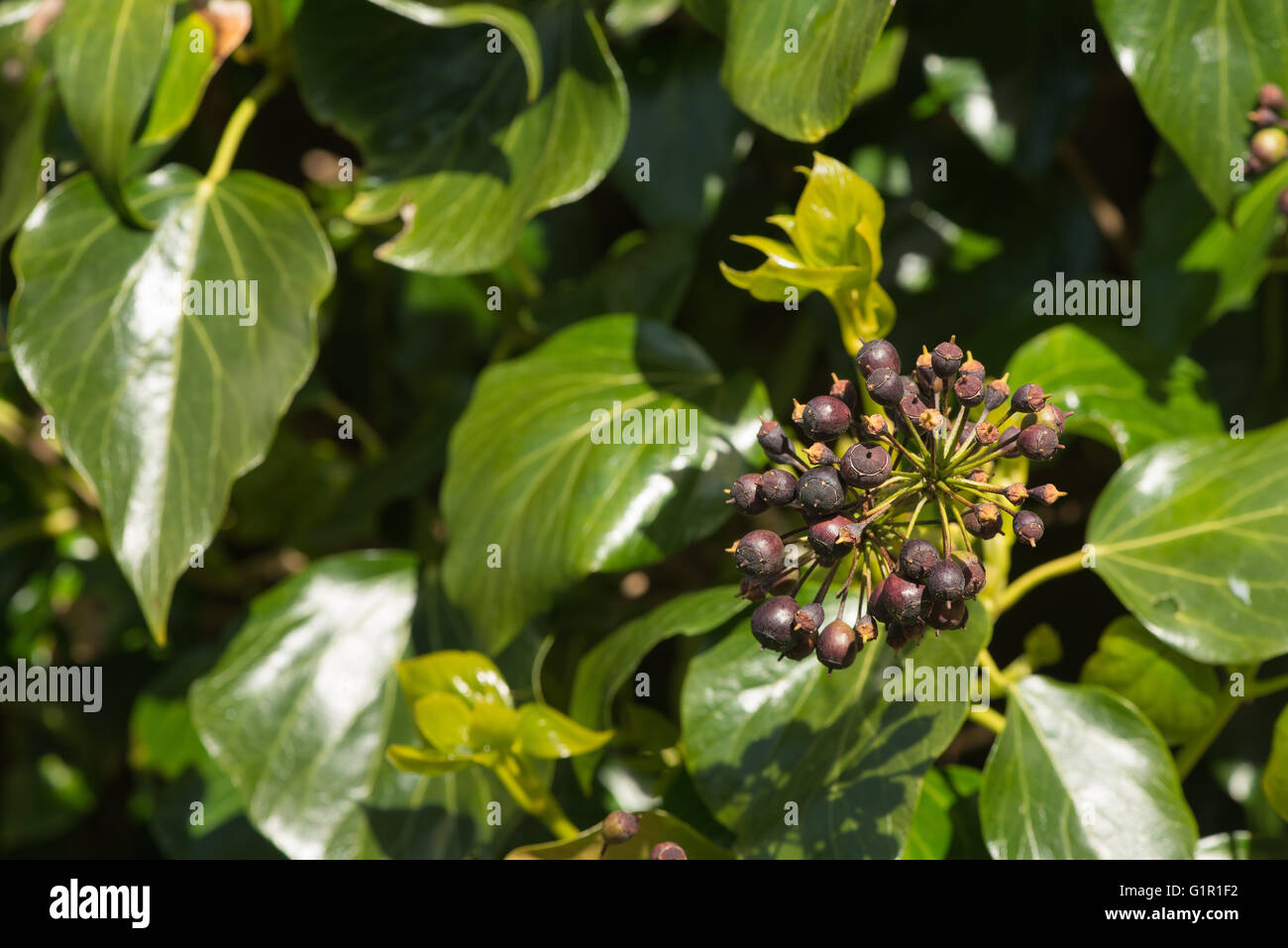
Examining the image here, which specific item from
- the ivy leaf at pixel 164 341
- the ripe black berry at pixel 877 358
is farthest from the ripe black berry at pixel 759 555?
the ivy leaf at pixel 164 341

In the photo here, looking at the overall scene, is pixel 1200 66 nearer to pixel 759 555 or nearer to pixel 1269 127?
pixel 1269 127

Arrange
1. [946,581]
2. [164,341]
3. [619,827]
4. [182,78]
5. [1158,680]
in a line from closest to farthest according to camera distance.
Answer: [946,581]
[619,827]
[1158,680]
[164,341]
[182,78]

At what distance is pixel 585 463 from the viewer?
0.94 metres

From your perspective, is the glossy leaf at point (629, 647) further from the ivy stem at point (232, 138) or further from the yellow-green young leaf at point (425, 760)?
the ivy stem at point (232, 138)

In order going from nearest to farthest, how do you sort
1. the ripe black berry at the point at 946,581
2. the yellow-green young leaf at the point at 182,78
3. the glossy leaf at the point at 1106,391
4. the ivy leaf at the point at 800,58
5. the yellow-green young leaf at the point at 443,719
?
the ripe black berry at the point at 946,581 < the ivy leaf at the point at 800,58 < the yellow-green young leaf at the point at 443,719 < the glossy leaf at the point at 1106,391 < the yellow-green young leaf at the point at 182,78

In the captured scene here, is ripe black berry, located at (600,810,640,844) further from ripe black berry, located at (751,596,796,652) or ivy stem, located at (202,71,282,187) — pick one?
ivy stem, located at (202,71,282,187)

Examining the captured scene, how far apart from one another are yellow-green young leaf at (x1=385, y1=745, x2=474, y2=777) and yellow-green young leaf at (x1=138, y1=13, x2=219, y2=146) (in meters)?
0.63

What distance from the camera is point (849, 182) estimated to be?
737 mm

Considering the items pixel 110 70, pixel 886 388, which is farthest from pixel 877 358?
pixel 110 70

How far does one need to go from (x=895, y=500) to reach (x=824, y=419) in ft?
0.20

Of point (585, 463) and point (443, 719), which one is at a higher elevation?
point (585, 463)

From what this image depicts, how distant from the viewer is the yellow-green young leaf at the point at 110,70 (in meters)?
0.95

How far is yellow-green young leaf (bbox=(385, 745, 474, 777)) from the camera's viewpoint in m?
0.84

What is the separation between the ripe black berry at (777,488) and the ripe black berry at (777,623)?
0.18ft
